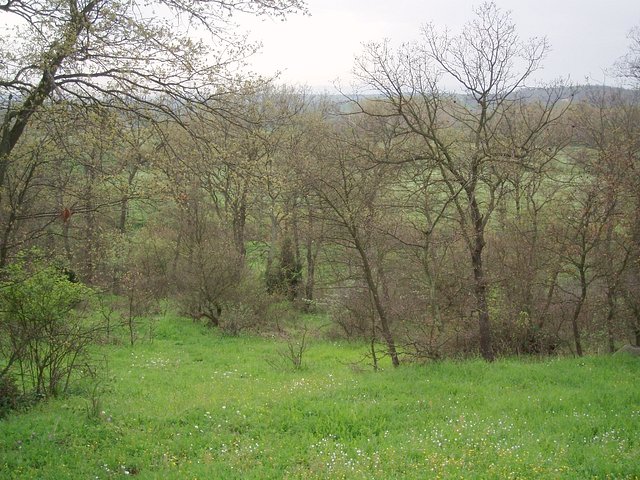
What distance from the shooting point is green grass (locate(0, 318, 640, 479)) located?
6.50m

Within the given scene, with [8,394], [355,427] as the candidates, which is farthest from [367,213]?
[8,394]

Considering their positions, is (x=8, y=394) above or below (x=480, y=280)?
below

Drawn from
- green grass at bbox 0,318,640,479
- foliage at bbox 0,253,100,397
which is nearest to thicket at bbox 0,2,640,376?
foliage at bbox 0,253,100,397

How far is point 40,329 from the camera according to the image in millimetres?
9242

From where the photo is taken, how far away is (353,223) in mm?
13031

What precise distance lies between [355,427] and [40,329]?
5738 millimetres

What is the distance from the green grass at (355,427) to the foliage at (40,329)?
0.62 meters

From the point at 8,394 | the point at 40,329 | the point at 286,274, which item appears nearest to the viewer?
the point at 8,394

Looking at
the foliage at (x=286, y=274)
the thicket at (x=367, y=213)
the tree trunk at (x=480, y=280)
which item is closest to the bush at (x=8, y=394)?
the thicket at (x=367, y=213)

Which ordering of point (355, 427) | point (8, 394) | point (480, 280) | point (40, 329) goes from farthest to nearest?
point (480, 280), point (40, 329), point (8, 394), point (355, 427)

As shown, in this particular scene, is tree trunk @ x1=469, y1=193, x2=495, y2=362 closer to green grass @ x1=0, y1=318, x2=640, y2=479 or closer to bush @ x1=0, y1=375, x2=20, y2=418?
green grass @ x1=0, y1=318, x2=640, y2=479

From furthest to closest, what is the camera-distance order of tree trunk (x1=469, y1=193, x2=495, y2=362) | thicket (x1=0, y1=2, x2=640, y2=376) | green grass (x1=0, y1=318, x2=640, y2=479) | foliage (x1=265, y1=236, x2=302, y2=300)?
foliage (x1=265, y1=236, x2=302, y2=300) < tree trunk (x1=469, y1=193, x2=495, y2=362) < thicket (x1=0, y1=2, x2=640, y2=376) < green grass (x1=0, y1=318, x2=640, y2=479)

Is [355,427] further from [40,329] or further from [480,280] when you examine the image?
[480,280]

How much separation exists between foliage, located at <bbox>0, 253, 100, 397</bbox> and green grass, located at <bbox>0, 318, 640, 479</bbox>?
2.04 ft
